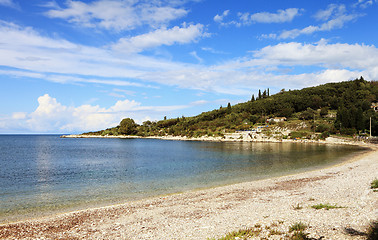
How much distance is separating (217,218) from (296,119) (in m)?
150

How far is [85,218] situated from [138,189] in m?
10.3

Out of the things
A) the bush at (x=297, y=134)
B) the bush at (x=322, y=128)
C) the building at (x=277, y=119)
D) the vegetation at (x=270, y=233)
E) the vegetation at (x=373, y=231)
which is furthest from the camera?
the building at (x=277, y=119)

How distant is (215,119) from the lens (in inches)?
7082

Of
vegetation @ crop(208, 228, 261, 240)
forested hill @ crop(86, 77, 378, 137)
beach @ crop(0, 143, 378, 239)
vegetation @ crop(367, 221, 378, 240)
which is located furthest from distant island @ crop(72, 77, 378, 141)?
vegetation @ crop(208, 228, 261, 240)

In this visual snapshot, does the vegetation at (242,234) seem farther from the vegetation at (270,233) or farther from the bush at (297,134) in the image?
the bush at (297,134)

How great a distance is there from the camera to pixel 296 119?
492 ft

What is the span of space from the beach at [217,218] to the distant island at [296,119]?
324 ft

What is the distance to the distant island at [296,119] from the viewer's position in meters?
107

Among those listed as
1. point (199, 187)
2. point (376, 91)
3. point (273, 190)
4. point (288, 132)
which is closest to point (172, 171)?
point (199, 187)

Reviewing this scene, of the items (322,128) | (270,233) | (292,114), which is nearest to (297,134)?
(322,128)

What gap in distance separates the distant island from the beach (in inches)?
3884

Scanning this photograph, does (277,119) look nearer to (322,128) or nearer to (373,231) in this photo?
(322,128)

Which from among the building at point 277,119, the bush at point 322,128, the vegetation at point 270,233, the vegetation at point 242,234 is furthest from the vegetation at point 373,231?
the building at point 277,119

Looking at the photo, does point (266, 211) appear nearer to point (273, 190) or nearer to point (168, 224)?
point (168, 224)
